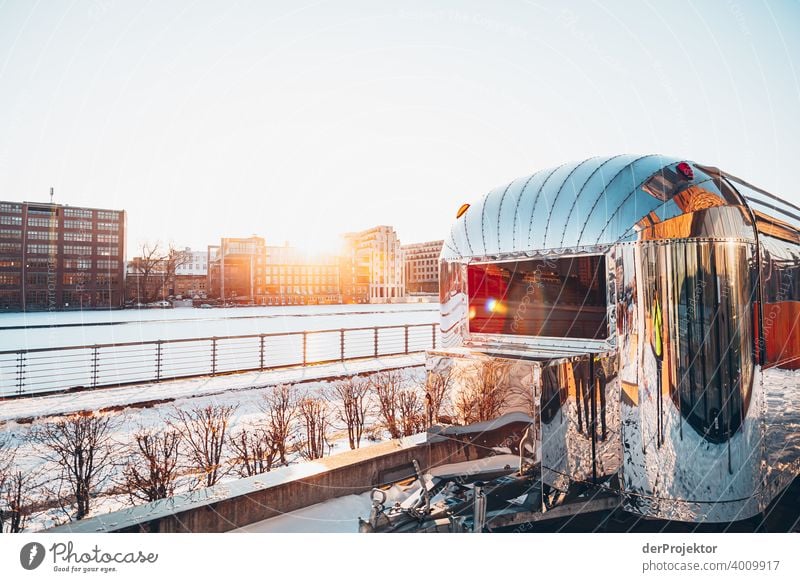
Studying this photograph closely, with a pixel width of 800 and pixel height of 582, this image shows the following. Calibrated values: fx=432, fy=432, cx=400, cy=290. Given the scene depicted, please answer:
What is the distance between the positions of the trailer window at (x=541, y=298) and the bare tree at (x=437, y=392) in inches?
17.2

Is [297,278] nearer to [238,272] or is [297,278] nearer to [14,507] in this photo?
[238,272]

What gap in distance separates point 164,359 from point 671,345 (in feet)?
31.9

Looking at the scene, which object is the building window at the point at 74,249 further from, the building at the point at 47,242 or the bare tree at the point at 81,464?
the bare tree at the point at 81,464

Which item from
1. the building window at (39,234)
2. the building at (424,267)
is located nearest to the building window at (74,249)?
the building window at (39,234)

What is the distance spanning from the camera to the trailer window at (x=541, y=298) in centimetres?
247

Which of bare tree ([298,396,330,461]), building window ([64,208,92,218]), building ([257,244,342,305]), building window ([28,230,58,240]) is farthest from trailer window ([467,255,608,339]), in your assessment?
building ([257,244,342,305])

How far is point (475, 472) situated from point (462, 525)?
15.7 inches

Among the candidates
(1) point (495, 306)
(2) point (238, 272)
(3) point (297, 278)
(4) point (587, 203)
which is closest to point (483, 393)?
(1) point (495, 306)

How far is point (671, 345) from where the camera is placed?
6.68 feet

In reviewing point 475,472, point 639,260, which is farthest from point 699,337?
point 475,472

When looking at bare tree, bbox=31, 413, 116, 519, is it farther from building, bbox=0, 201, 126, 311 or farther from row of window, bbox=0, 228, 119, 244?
row of window, bbox=0, 228, 119, 244

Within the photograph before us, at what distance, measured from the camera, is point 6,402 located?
19.8 feet
